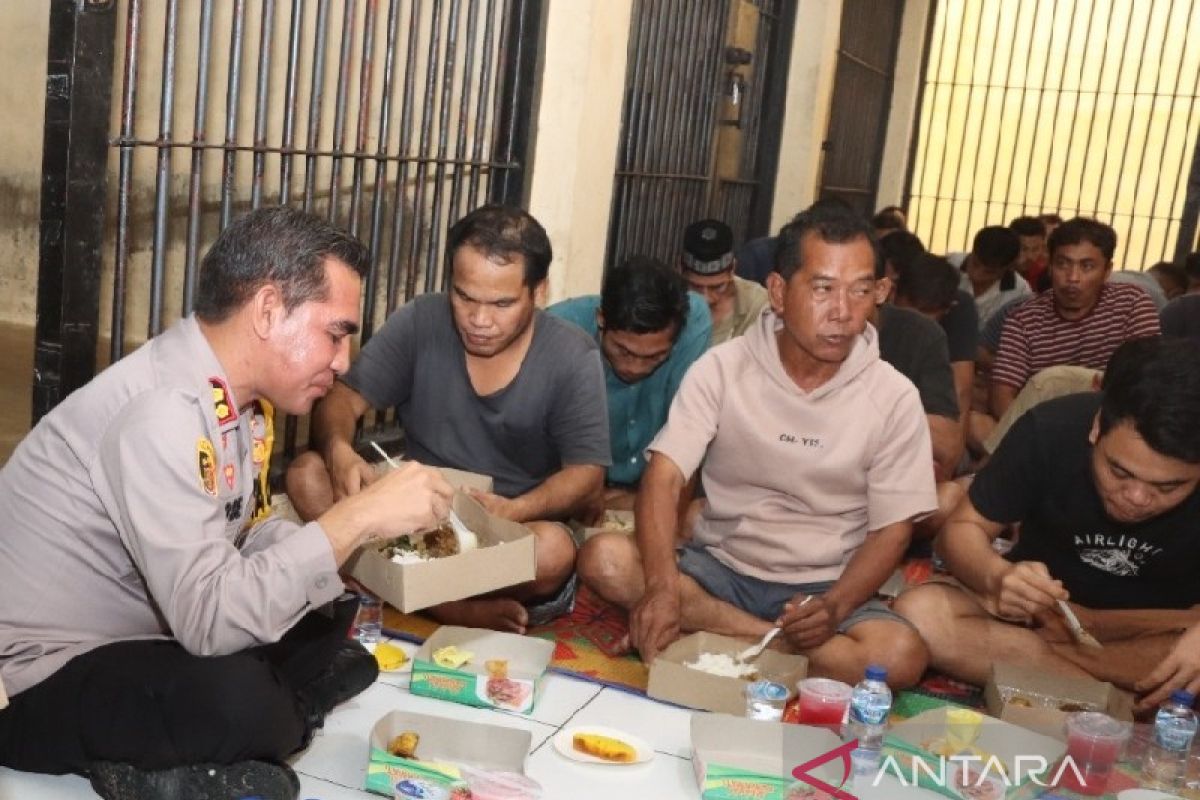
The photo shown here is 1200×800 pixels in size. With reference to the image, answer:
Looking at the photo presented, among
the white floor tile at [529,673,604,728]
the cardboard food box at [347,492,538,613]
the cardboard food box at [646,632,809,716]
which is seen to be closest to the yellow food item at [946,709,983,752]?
the cardboard food box at [646,632,809,716]

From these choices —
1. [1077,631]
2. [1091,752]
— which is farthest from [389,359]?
[1091,752]

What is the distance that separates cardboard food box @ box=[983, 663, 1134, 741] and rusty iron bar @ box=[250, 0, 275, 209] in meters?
2.13

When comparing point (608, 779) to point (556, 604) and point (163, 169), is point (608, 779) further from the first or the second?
point (163, 169)

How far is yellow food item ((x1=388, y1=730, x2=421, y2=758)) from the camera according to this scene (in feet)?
7.83

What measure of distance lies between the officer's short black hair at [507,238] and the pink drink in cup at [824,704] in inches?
49.5

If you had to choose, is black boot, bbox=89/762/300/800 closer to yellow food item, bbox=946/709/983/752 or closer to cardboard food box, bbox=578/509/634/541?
yellow food item, bbox=946/709/983/752

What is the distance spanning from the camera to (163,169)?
3.05 m

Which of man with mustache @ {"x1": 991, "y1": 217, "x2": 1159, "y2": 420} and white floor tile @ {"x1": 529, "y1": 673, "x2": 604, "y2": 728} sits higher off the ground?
man with mustache @ {"x1": 991, "y1": 217, "x2": 1159, "y2": 420}

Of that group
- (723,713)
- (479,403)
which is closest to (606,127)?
(479,403)

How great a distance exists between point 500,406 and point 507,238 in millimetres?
460

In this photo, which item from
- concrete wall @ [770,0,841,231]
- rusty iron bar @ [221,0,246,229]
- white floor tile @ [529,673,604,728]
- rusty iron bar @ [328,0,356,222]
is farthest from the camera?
concrete wall @ [770,0,841,231]

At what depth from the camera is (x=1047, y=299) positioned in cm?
532

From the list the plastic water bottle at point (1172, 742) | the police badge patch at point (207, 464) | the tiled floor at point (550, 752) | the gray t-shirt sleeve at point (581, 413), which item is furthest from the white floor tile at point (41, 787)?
the plastic water bottle at point (1172, 742)

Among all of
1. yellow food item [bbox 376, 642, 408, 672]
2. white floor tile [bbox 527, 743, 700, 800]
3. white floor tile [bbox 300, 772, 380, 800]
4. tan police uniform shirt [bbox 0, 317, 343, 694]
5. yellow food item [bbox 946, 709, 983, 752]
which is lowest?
white floor tile [bbox 300, 772, 380, 800]
